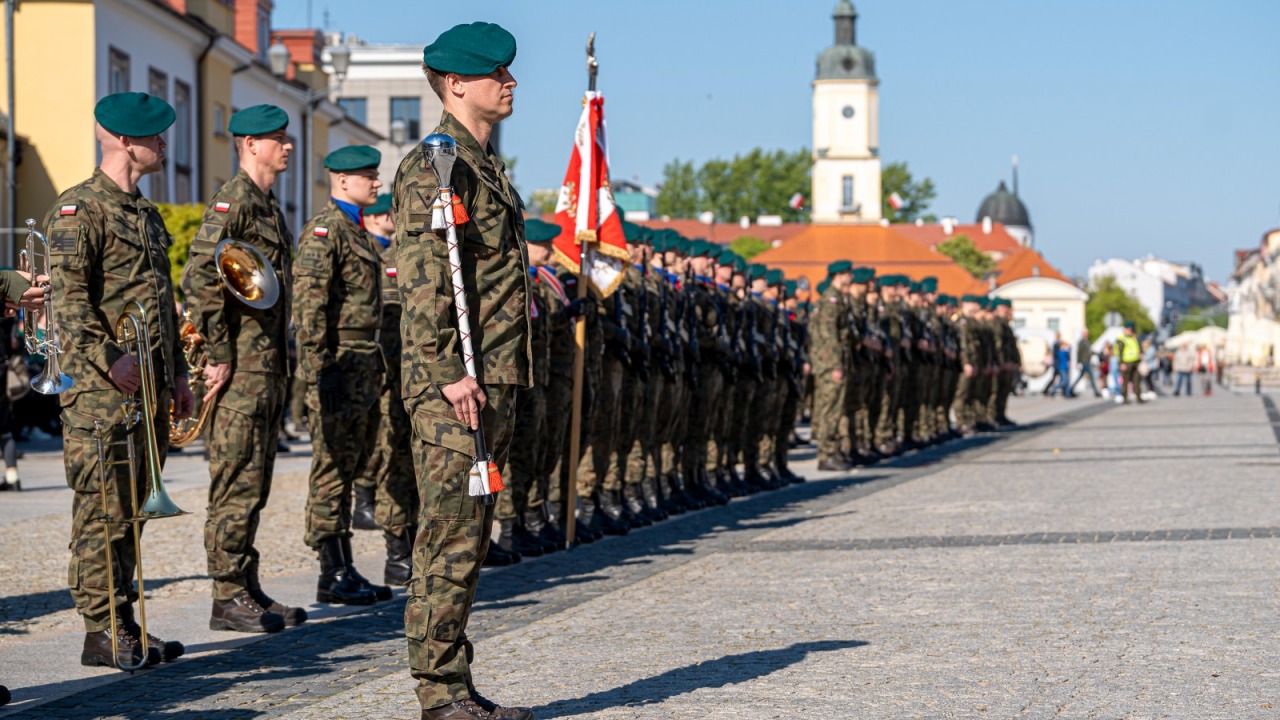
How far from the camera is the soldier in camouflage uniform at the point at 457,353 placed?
578 cm

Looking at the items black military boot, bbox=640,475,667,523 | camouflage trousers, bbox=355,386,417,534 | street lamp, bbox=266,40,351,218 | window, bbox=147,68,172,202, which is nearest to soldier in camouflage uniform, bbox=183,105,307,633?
camouflage trousers, bbox=355,386,417,534

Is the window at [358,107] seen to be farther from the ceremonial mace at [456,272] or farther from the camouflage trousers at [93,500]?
the ceremonial mace at [456,272]

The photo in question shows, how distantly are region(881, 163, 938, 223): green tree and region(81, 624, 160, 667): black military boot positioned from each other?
13939cm

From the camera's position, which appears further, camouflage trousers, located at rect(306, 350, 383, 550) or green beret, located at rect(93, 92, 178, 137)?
camouflage trousers, located at rect(306, 350, 383, 550)

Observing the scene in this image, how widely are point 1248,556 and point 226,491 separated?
544cm

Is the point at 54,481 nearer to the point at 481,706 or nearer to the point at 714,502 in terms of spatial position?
the point at 714,502

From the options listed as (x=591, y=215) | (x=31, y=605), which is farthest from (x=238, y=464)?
(x=591, y=215)

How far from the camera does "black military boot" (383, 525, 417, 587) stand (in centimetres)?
970

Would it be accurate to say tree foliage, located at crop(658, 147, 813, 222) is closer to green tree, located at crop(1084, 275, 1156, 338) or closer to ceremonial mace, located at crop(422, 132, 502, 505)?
green tree, located at crop(1084, 275, 1156, 338)

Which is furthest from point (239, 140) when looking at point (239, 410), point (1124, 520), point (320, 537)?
point (1124, 520)

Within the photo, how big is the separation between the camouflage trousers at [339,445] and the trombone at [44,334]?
184cm

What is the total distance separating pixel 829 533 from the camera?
12.1 m

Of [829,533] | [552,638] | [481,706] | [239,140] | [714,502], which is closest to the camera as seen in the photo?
[481,706]

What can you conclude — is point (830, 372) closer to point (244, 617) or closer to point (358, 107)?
point (244, 617)
